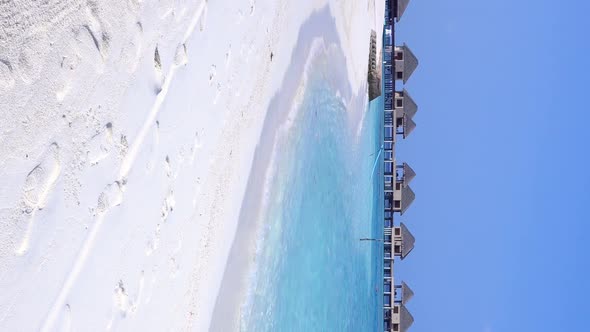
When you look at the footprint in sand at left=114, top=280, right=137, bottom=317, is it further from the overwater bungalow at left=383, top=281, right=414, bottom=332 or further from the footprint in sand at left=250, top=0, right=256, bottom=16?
the overwater bungalow at left=383, top=281, right=414, bottom=332

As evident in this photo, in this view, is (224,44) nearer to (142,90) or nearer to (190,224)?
(190,224)

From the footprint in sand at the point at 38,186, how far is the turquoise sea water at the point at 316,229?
379 centimetres

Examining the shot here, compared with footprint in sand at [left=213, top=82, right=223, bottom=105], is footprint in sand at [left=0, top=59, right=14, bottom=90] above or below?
below

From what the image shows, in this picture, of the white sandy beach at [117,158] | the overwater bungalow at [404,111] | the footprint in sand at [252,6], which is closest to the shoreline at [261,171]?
the white sandy beach at [117,158]

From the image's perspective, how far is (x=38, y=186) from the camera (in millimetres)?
2525

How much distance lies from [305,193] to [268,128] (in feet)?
6.49

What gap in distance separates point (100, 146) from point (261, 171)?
393 cm

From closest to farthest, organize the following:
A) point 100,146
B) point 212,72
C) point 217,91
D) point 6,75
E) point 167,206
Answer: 1. point 6,75
2. point 100,146
3. point 167,206
4. point 212,72
5. point 217,91

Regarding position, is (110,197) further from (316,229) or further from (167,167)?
(316,229)

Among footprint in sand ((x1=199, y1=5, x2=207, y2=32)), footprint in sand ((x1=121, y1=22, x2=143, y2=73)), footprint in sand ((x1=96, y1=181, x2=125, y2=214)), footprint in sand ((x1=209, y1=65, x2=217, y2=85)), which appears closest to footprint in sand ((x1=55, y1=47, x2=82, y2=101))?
footprint in sand ((x1=121, y1=22, x2=143, y2=73))

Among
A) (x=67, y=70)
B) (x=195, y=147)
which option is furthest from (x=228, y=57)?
(x=67, y=70)

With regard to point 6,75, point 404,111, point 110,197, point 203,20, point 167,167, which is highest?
point 404,111

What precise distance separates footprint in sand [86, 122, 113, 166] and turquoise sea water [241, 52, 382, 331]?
135 inches

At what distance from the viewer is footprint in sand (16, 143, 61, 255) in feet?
8.05
